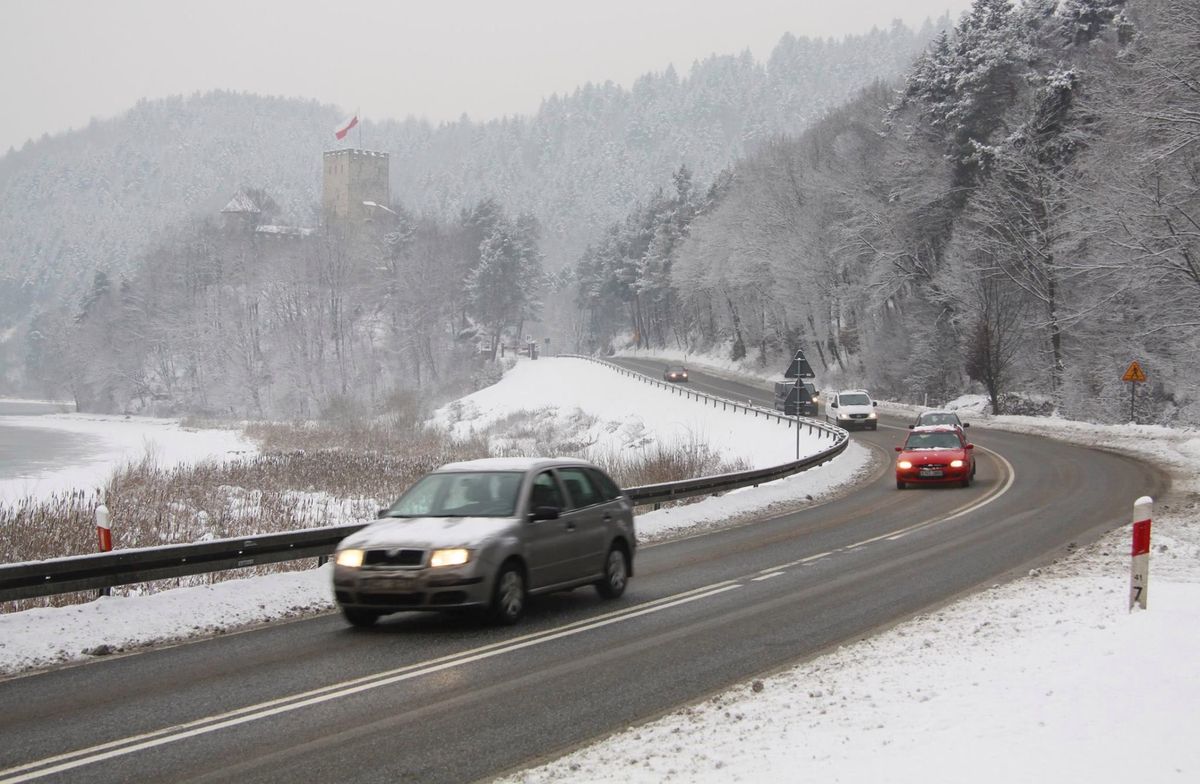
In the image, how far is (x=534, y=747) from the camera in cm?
769

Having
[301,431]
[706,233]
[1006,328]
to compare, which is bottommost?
[301,431]

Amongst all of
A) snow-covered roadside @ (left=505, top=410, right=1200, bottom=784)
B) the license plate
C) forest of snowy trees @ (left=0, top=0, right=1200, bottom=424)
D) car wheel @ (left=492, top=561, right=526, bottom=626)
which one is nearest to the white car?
forest of snowy trees @ (left=0, top=0, right=1200, bottom=424)

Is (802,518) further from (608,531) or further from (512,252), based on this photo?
(512,252)

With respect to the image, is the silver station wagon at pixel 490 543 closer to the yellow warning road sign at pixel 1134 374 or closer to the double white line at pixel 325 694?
the double white line at pixel 325 694

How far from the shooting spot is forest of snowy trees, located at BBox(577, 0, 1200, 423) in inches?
1389

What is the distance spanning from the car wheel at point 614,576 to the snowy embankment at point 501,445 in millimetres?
3325

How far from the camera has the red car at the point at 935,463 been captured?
1121 inches

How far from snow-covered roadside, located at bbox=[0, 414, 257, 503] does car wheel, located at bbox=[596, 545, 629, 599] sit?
12265mm

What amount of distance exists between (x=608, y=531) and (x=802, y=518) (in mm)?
10392

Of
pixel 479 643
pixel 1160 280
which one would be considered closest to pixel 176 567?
pixel 479 643

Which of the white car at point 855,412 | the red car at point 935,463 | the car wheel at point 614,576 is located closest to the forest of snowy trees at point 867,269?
the white car at point 855,412

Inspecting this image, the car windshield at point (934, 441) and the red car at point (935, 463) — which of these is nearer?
the red car at point (935, 463)

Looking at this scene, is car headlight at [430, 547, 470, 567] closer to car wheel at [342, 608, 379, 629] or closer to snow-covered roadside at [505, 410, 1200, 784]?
car wheel at [342, 608, 379, 629]

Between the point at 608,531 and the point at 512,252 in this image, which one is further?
the point at 512,252
